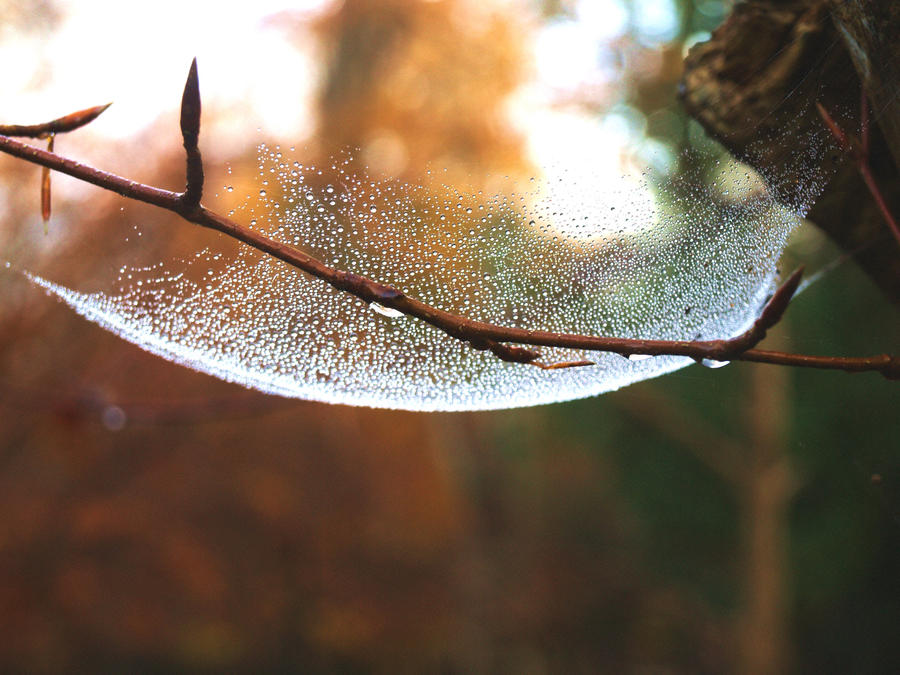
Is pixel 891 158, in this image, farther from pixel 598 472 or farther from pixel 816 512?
pixel 598 472

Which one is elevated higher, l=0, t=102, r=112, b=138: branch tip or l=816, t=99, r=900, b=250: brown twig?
l=816, t=99, r=900, b=250: brown twig

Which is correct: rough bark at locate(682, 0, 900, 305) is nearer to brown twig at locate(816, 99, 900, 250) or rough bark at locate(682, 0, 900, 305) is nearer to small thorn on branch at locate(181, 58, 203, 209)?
brown twig at locate(816, 99, 900, 250)

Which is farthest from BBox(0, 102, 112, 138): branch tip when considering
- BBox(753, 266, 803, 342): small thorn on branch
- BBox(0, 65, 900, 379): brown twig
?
BBox(753, 266, 803, 342): small thorn on branch

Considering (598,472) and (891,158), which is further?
(598,472)

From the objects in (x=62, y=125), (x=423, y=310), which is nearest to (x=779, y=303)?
(x=423, y=310)

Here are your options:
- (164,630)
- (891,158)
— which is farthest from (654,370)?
(164,630)
